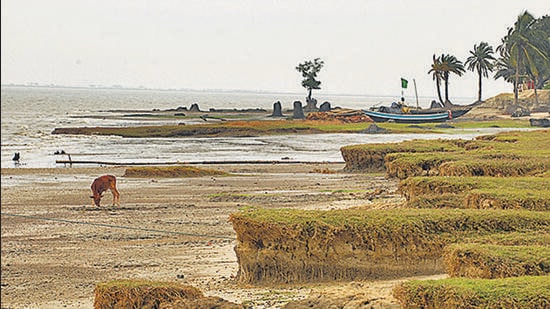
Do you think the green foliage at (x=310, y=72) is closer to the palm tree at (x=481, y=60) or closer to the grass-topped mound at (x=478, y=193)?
the palm tree at (x=481, y=60)

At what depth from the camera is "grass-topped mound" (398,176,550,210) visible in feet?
36.5

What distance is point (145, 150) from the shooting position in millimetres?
41094

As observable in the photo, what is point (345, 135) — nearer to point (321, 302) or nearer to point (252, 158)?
point (252, 158)

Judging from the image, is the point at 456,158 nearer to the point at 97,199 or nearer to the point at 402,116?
the point at 97,199

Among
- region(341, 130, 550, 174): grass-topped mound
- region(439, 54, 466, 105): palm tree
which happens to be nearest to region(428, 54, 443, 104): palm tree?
region(439, 54, 466, 105): palm tree

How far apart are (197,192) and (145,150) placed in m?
21.7

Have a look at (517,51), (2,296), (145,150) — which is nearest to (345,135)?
(145,150)

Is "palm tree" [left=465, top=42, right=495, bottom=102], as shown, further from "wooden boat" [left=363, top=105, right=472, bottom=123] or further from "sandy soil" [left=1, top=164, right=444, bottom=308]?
"sandy soil" [left=1, top=164, right=444, bottom=308]

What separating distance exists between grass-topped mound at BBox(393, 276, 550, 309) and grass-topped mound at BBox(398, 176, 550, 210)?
4.26 metres

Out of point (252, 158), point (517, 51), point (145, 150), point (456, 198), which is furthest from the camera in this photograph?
point (517, 51)

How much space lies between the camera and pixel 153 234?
13.4 m

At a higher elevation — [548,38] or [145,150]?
[548,38]

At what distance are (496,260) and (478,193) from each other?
13.4 ft

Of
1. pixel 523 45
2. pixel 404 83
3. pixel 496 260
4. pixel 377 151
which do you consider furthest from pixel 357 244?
pixel 523 45
